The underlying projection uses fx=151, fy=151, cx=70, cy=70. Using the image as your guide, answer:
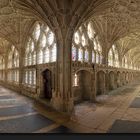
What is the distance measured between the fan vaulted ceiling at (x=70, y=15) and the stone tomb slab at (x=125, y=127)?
6.11 m

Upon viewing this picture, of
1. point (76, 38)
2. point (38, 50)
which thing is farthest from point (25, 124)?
point (38, 50)

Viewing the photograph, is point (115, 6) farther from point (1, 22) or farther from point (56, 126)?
point (1, 22)

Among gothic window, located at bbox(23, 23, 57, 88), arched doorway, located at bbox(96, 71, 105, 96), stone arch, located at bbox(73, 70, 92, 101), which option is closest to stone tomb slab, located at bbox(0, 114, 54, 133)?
stone arch, located at bbox(73, 70, 92, 101)

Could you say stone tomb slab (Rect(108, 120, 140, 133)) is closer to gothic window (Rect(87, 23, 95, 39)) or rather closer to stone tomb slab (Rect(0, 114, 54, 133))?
stone tomb slab (Rect(0, 114, 54, 133))

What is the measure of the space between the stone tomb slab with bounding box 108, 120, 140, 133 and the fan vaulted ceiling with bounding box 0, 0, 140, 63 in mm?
6109

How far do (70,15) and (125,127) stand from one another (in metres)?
6.82

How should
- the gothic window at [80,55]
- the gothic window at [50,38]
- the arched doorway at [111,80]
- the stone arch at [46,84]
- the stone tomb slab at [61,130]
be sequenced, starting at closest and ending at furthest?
the stone tomb slab at [61,130] → the gothic window at [80,55] → the stone arch at [46,84] → the gothic window at [50,38] → the arched doorway at [111,80]

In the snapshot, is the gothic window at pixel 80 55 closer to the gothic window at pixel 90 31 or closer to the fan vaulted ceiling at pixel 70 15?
the gothic window at pixel 90 31

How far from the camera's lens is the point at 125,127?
639 centimetres

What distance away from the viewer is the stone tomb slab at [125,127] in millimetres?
5967

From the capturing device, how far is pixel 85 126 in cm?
661

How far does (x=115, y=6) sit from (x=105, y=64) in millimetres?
6984

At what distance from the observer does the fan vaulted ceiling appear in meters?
9.20

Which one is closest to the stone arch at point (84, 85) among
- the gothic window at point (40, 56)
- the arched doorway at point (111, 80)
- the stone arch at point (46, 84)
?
the stone arch at point (46, 84)
